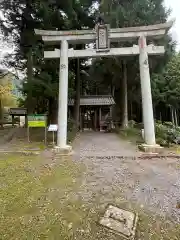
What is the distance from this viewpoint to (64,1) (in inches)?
486

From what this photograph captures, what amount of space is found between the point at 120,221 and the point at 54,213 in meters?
1.05

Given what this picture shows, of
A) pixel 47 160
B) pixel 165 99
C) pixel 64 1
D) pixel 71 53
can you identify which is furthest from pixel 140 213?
pixel 165 99

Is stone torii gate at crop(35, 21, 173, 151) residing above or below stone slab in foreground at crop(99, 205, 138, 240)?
above

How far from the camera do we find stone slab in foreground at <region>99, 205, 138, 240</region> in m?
3.56

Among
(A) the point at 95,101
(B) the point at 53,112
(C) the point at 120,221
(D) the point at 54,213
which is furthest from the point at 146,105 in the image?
(A) the point at 95,101

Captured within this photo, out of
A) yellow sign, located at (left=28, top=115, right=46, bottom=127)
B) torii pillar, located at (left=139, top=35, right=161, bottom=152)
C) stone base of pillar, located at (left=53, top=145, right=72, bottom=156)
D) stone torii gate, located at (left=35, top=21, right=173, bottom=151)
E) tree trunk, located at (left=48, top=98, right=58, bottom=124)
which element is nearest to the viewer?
stone base of pillar, located at (left=53, top=145, right=72, bottom=156)

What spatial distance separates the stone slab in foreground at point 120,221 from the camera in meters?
3.56

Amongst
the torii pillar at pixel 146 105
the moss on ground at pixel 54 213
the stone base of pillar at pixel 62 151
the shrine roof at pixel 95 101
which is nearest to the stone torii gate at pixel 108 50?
the torii pillar at pixel 146 105

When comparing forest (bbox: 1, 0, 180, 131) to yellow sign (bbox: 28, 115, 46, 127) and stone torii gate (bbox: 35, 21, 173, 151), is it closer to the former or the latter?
yellow sign (bbox: 28, 115, 46, 127)

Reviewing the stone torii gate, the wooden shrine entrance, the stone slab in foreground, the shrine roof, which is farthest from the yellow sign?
the shrine roof

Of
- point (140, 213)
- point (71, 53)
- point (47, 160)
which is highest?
point (71, 53)

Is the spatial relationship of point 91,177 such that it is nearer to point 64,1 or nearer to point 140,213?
point 140,213

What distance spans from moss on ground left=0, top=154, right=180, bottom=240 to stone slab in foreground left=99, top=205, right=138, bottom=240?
0.09 metres

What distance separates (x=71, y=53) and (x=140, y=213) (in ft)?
21.4
